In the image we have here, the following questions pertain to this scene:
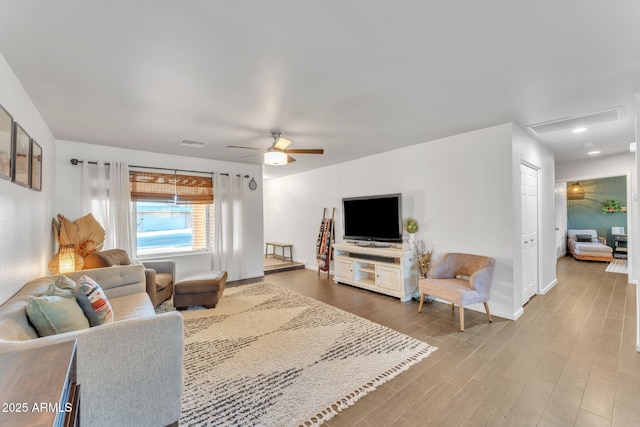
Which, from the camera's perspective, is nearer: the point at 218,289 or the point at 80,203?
the point at 218,289

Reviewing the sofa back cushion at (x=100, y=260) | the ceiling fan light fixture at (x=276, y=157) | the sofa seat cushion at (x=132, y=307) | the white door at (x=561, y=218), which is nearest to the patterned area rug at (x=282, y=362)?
the sofa seat cushion at (x=132, y=307)

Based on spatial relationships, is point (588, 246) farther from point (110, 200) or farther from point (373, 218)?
point (110, 200)

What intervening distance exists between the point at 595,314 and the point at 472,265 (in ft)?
5.33

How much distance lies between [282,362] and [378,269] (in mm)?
2398

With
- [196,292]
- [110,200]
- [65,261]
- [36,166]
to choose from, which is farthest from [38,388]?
[110,200]

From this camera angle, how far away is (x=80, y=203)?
4035mm

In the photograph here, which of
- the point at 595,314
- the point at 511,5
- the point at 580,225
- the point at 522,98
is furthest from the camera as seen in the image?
the point at 580,225

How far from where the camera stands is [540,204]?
4.25 meters

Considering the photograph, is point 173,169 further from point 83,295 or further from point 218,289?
point 83,295

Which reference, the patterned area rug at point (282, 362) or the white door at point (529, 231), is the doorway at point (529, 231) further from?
the patterned area rug at point (282, 362)

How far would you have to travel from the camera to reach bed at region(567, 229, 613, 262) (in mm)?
6699

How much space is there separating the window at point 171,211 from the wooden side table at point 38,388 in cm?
427

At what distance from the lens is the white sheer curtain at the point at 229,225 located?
5.18 metres

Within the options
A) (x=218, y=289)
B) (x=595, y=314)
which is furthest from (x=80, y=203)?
(x=595, y=314)
